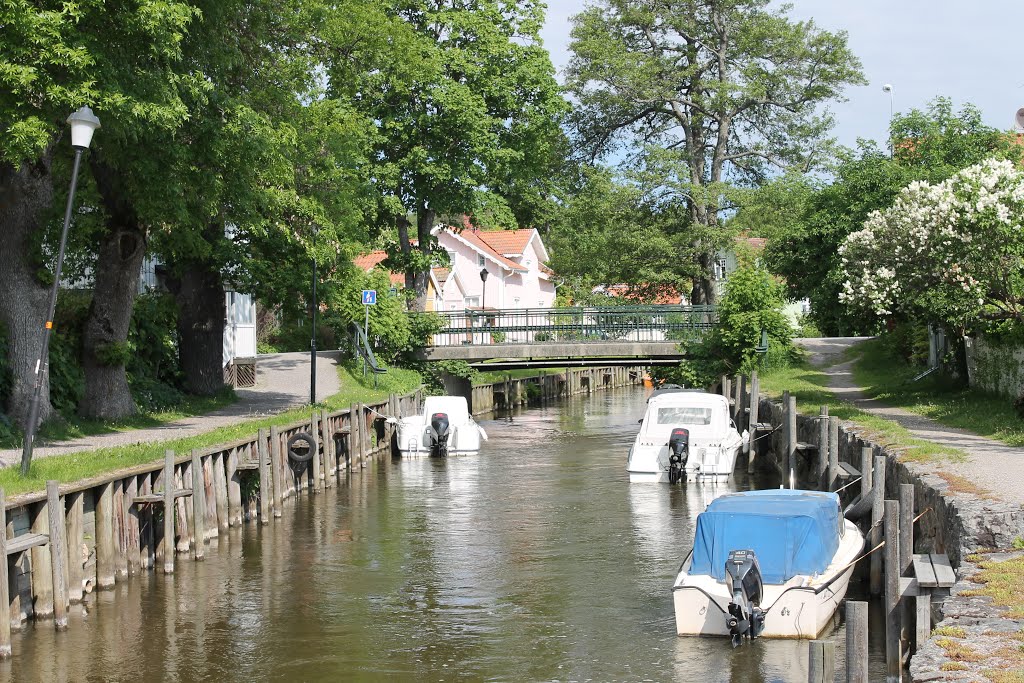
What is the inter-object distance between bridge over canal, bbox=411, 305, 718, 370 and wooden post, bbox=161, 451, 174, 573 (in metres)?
26.9

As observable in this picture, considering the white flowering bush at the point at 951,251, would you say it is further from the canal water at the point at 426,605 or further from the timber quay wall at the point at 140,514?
the timber quay wall at the point at 140,514

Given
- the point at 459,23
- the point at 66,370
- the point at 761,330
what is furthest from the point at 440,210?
the point at 66,370

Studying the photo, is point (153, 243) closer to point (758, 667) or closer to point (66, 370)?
point (66, 370)

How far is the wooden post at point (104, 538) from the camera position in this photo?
16297mm

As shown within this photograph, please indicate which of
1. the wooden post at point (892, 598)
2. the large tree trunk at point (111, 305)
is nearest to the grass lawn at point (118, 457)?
the large tree trunk at point (111, 305)

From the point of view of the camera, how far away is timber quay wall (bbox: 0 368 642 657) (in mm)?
14383

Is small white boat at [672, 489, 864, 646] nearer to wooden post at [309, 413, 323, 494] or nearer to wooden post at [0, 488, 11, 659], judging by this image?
wooden post at [0, 488, 11, 659]

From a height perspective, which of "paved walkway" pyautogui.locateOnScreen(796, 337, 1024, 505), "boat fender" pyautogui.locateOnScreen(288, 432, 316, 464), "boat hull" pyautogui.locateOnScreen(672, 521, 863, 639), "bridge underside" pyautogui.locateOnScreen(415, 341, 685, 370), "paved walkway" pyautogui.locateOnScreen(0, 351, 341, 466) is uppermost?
"bridge underside" pyautogui.locateOnScreen(415, 341, 685, 370)

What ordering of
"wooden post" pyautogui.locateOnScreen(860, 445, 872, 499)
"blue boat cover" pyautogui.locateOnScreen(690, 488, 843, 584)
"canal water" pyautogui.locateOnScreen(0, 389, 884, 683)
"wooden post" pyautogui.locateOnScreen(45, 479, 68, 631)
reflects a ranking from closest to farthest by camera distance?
"canal water" pyautogui.locateOnScreen(0, 389, 884, 683)
"wooden post" pyautogui.locateOnScreen(45, 479, 68, 631)
"blue boat cover" pyautogui.locateOnScreen(690, 488, 843, 584)
"wooden post" pyautogui.locateOnScreen(860, 445, 872, 499)

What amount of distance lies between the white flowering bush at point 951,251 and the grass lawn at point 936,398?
197cm

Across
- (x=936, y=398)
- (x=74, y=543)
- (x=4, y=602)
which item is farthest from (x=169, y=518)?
(x=936, y=398)

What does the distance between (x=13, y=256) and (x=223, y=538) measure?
736 cm

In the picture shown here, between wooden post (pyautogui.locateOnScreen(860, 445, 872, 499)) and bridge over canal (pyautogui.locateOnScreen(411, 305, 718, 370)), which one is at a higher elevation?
bridge over canal (pyautogui.locateOnScreen(411, 305, 718, 370))

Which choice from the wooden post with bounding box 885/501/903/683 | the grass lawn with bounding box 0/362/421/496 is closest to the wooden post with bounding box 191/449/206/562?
the grass lawn with bounding box 0/362/421/496
